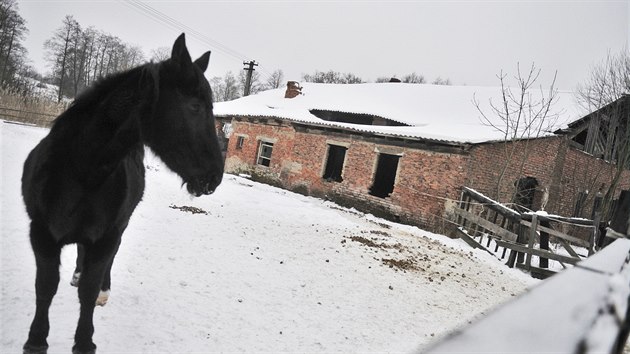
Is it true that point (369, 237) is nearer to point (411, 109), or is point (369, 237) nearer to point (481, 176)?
point (481, 176)

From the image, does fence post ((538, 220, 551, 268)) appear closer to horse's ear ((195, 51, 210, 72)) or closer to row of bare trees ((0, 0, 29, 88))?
horse's ear ((195, 51, 210, 72))

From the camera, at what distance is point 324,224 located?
390 inches

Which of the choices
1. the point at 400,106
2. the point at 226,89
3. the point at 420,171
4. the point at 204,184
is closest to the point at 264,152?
the point at 400,106

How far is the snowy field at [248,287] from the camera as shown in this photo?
319 cm

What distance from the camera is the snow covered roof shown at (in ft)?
55.7

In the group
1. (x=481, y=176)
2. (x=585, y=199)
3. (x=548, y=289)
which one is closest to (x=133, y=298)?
(x=548, y=289)

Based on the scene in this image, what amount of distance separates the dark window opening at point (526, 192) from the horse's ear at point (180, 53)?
15.5m

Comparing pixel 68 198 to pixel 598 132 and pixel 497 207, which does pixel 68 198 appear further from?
pixel 598 132

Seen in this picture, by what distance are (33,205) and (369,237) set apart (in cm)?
784

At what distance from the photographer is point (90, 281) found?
2.42m

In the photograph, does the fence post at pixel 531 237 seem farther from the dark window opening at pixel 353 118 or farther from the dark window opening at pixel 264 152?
the dark window opening at pixel 264 152

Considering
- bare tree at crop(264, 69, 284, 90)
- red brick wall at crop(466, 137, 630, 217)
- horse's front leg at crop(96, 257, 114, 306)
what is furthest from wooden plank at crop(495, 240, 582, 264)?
bare tree at crop(264, 69, 284, 90)

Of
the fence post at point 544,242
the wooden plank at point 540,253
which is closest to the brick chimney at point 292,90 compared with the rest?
the wooden plank at point 540,253

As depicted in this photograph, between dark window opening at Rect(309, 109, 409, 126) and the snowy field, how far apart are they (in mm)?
11834
